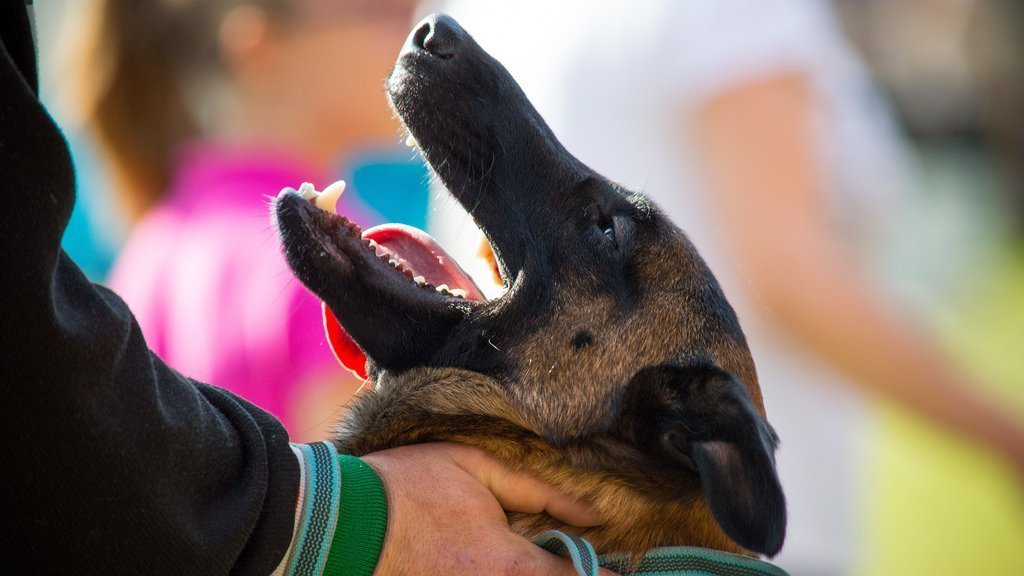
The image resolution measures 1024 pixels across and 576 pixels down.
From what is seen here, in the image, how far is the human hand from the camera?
6.68 feet

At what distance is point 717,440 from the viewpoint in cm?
229

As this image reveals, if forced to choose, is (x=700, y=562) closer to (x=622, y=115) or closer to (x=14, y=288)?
(x=14, y=288)

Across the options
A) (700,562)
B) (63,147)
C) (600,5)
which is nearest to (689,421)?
(700,562)

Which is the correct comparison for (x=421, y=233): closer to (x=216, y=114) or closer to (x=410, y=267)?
(x=410, y=267)

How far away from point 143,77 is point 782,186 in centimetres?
283

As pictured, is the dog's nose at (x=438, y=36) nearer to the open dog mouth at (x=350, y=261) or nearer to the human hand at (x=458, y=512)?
the open dog mouth at (x=350, y=261)

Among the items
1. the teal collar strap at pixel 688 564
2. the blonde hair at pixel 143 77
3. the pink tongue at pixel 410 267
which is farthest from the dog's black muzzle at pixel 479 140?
the blonde hair at pixel 143 77

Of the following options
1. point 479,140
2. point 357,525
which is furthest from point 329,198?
point 357,525

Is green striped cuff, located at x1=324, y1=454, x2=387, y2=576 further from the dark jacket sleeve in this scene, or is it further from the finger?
the finger

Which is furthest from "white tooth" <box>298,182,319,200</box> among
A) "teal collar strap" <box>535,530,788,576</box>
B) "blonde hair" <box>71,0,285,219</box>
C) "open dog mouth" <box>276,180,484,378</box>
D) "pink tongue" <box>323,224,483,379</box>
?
"blonde hair" <box>71,0,285,219</box>

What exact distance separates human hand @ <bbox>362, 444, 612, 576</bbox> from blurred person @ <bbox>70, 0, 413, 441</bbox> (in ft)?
5.94

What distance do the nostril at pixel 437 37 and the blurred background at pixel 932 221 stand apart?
0.52 m

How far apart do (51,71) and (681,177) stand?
11.5ft

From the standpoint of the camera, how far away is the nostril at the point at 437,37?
2.79 meters
